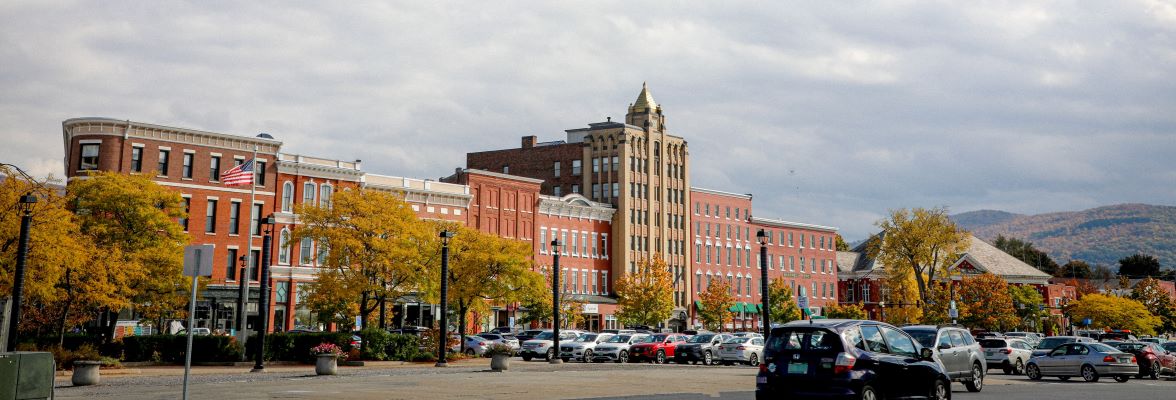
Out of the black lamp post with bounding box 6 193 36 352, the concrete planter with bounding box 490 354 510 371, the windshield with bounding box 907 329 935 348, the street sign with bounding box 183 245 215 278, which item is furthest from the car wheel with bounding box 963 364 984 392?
the black lamp post with bounding box 6 193 36 352

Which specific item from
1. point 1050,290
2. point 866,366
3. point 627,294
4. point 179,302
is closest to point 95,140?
point 179,302

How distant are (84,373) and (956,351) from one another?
23.1m

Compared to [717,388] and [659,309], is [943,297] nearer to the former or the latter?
[659,309]

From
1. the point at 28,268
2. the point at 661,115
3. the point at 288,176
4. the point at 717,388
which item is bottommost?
the point at 717,388

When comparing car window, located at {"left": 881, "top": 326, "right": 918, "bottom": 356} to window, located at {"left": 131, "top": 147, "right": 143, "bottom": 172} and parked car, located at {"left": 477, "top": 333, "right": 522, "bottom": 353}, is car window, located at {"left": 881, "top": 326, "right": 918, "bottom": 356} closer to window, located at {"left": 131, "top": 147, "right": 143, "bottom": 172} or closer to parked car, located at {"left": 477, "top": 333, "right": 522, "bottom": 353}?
parked car, located at {"left": 477, "top": 333, "right": 522, "bottom": 353}

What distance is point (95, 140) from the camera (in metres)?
63.1

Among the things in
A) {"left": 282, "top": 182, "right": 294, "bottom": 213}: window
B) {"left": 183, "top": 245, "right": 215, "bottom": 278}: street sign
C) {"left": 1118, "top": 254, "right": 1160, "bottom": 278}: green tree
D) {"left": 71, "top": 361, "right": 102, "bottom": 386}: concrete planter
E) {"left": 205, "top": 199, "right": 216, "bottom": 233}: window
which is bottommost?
{"left": 71, "top": 361, "right": 102, "bottom": 386}: concrete planter

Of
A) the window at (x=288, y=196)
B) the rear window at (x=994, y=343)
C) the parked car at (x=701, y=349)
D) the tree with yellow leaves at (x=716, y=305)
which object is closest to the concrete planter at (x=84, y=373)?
the parked car at (x=701, y=349)

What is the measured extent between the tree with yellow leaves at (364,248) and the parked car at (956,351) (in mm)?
31788

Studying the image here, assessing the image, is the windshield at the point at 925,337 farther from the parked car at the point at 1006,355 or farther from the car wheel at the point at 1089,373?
the parked car at the point at 1006,355

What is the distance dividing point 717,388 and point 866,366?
972 centimetres

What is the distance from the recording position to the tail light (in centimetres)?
1583

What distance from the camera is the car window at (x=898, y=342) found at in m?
17.2

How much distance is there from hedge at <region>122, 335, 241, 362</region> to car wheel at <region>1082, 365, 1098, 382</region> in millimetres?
31017
